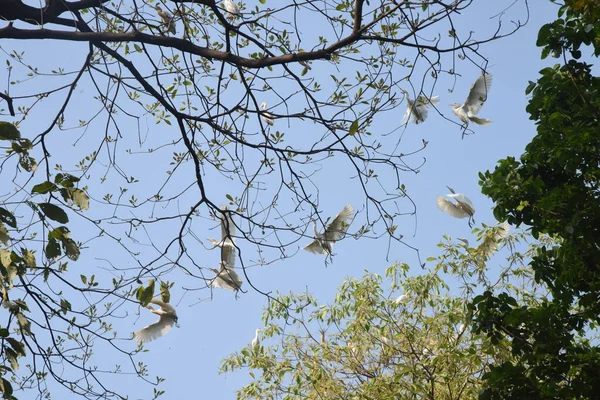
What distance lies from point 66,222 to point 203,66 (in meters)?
0.98

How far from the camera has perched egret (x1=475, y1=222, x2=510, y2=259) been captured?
14.0 feet

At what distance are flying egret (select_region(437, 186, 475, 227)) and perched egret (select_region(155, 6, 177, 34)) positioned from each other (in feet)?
5.88

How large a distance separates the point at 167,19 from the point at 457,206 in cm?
191

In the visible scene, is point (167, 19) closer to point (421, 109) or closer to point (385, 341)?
point (421, 109)

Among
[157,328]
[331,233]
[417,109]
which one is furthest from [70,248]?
[417,109]

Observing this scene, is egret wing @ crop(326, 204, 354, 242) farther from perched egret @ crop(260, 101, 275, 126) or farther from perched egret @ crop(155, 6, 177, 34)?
perched egret @ crop(155, 6, 177, 34)

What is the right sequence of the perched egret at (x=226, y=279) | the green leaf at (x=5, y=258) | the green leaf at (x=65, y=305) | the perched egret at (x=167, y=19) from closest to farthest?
the green leaf at (x=5, y=258)
the green leaf at (x=65, y=305)
the perched egret at (x=167, y=19)
the perched egret at (x=226, y=279)

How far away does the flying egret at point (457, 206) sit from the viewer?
11.5 ft

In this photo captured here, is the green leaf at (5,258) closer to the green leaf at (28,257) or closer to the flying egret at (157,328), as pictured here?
the green leaf at (28,257)

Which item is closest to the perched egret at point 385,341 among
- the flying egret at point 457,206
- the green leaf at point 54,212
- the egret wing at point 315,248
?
the flying egret at point 457,206

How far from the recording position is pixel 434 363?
3904 mm

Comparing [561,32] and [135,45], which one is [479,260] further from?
[135,45]

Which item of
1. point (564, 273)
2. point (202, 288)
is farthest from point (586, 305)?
point (202, 288)

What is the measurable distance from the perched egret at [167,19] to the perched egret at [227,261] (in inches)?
24.3
